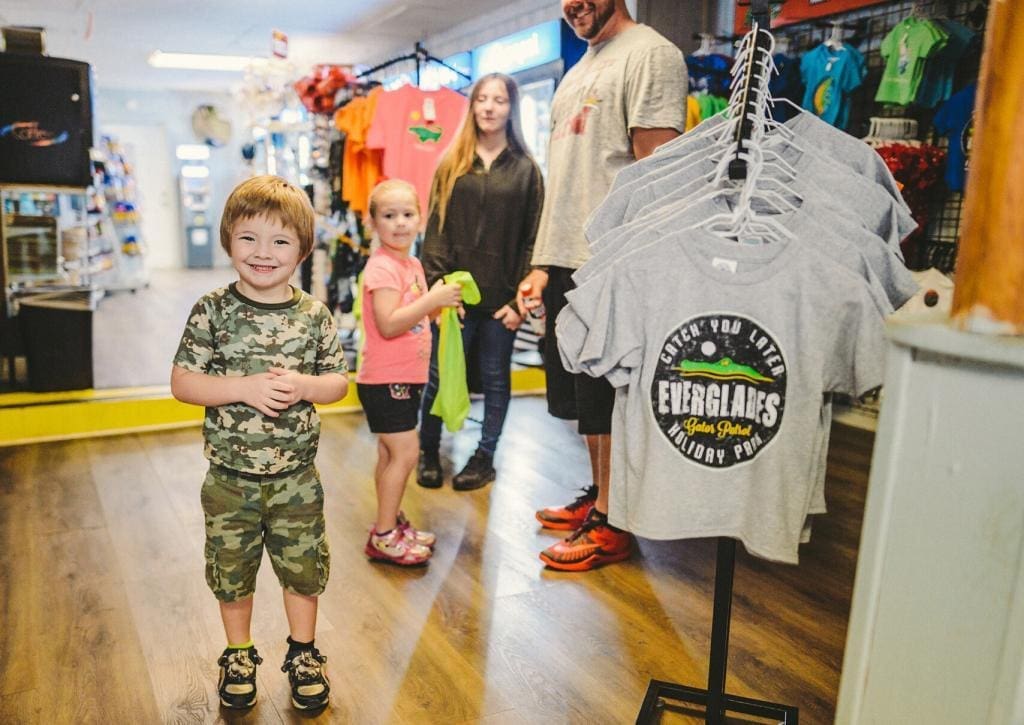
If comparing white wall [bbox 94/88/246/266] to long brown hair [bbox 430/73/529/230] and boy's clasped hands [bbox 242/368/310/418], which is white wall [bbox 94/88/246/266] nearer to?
long brown hair [bbox 430/73/529/230]

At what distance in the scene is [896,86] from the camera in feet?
11.9

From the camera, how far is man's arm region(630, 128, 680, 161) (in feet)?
7.13

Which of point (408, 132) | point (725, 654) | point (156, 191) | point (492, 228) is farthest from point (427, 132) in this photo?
point (156, 191)

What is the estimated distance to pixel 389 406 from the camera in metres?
2.34

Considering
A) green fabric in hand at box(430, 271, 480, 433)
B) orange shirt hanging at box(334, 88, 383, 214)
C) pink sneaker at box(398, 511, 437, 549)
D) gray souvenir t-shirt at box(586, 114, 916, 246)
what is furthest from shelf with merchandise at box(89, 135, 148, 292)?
gray souvenir t-shirt at box(586, 114, 916, 246)

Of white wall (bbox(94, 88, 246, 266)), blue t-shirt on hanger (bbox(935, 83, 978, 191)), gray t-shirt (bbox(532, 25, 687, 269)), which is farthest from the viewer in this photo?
white wall (bbox(94, 88, 246, 266))

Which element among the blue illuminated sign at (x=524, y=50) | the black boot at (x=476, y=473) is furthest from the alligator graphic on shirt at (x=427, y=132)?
the black boot at (x=476, y=473)

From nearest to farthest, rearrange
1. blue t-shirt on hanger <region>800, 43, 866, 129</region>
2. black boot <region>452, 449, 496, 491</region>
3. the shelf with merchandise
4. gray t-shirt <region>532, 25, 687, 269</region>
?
1. gray t-shirt <region>532, 25, 687, 269</region>
2. black boot <region>452, 449, 496, 491</region>
3. blue t-shirt on hanger <region>800, 43, 866, 129</region>
4. the shelf with merchandise

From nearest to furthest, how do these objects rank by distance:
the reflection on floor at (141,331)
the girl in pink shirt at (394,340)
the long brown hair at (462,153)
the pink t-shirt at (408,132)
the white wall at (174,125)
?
the girl in pink shirt at (394,340), the long brown hair at (462,153), the pink t-shirt at (408,132), the reflection on floor at (141,331), the white wall at (174,125)

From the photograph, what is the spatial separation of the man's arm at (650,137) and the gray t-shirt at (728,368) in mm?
912

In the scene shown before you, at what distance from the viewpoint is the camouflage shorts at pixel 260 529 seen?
64.4 inches

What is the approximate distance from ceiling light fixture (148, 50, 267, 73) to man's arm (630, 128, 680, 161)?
808 centimetres

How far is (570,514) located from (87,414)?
2453mm

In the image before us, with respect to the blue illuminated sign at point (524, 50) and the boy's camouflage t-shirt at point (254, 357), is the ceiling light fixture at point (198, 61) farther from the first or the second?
the boy's camouflage t-shirt at point (254, 357)
